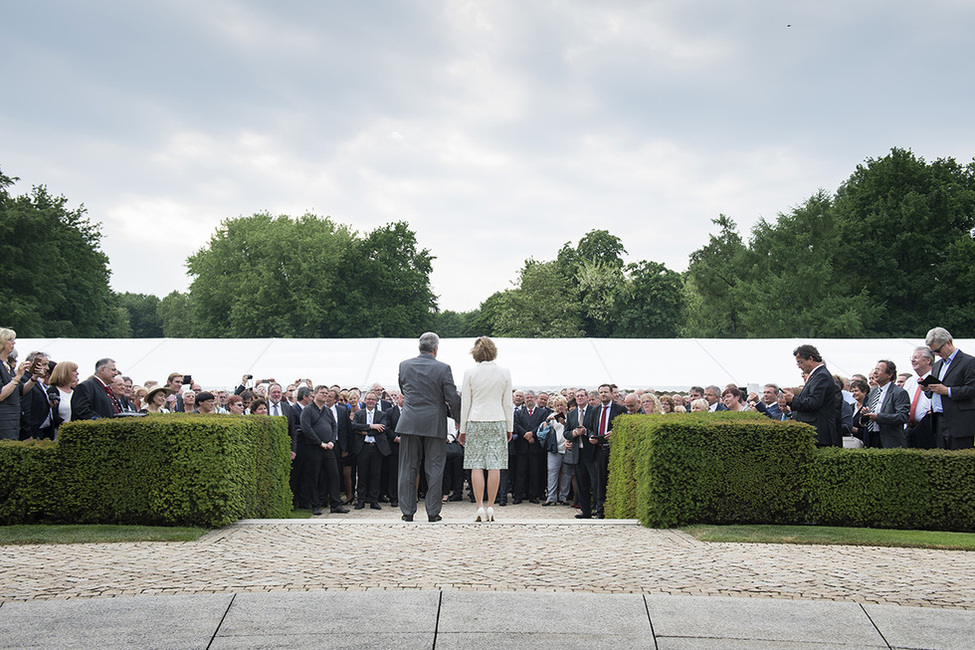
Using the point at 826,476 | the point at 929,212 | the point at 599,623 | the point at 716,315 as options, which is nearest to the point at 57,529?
the point at 599,623

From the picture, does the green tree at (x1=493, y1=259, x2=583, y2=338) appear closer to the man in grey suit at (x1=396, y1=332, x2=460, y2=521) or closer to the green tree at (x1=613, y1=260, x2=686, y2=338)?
the green tree at (x1=613, y1=260, x2=686, y2=338)

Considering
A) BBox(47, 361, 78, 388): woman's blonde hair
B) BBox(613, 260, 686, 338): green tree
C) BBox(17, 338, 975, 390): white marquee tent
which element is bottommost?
BBox(47, 361, 78, 388): woman's blonde hair

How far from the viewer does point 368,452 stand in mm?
14914

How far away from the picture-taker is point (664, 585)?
5715 mm

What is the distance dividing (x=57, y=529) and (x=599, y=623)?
550 cm

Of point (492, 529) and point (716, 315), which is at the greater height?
point (716, 315)

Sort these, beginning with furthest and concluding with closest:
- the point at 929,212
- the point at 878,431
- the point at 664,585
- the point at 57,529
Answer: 1. the point at 929,212
2. the point at 878,431
3. the point at 57,529
4. the point at 664,585

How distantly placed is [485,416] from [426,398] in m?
0.69

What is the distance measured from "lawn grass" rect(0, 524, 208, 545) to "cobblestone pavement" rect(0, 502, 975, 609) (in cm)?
23

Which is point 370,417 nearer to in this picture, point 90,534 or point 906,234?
point 90,534

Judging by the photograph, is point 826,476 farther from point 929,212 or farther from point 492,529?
point 929,212

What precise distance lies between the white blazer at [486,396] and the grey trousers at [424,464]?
0.37 m

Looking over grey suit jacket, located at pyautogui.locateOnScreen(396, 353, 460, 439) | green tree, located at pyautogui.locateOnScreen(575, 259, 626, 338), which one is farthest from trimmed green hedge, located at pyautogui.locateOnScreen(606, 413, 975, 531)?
green tree, located at pyautogui.locateOnScreen(575, 259, 626, 338)

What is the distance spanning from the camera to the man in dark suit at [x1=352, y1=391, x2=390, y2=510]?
14766 millimetres
